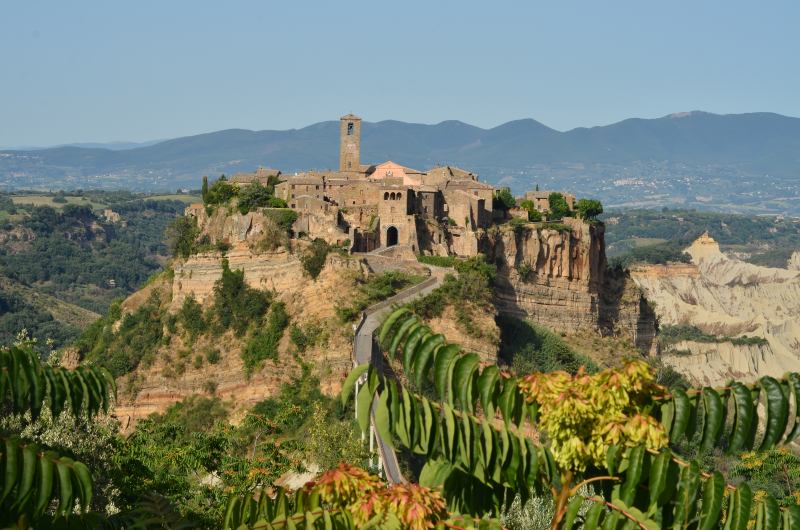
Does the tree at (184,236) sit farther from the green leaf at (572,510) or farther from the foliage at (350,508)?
the green leaf at (572,510)

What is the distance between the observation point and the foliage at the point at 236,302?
4328cm

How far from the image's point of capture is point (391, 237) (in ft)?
151

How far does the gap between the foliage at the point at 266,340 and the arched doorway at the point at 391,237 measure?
554cm

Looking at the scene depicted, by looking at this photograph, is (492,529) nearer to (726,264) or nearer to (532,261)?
(532,261)

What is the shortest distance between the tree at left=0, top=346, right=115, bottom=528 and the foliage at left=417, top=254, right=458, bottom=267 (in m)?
36.0

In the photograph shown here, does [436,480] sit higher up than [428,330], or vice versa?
[428,330]

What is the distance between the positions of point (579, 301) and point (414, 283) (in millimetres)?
11580

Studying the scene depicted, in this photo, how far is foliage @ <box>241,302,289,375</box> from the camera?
41531 millimetres

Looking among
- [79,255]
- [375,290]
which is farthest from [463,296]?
[79,255]

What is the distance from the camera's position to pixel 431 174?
179ft

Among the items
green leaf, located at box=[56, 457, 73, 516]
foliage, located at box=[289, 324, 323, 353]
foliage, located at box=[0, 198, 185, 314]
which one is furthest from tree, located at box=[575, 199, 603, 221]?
foliage, located at box=[0, 198, 185, 314]

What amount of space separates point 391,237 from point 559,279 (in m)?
Result: 9.02

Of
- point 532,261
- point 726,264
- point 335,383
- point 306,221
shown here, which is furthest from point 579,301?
point 726,264

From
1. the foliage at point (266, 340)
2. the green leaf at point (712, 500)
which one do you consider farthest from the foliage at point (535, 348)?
the green leaf at point (712, 500)
